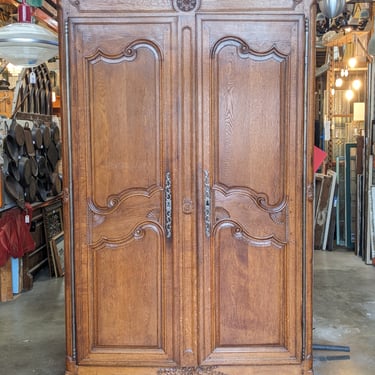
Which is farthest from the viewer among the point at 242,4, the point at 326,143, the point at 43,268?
the point at 326,143

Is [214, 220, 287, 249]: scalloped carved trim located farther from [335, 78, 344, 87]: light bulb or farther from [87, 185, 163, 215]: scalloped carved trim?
[335, 78, 344, 87]: light bulb

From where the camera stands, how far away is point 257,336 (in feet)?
10.1

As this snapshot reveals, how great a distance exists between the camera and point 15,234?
5.21 meters

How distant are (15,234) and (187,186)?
9.12ft

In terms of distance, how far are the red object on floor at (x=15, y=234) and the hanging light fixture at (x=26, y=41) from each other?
6.42 ft

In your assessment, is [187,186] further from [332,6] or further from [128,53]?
[332,6]

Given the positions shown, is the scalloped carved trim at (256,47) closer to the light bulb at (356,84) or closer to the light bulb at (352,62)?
the light bulb at (352,62)

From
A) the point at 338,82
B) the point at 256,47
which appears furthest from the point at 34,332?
the point at 338,82

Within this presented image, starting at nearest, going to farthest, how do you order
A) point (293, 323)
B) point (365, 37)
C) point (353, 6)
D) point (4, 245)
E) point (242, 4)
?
point (242, 4) < point (293, 323) < point (4, 245) < point (353, 6) < point (365, 37)

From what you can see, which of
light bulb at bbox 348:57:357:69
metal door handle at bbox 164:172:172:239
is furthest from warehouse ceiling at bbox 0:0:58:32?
light bulb at bbox 348:57:357:69

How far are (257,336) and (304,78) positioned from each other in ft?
4.70

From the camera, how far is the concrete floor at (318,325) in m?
3.69

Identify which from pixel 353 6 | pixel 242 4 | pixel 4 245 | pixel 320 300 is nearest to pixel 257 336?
pixel 242 4

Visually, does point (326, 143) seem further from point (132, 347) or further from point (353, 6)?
point (132, 347)
